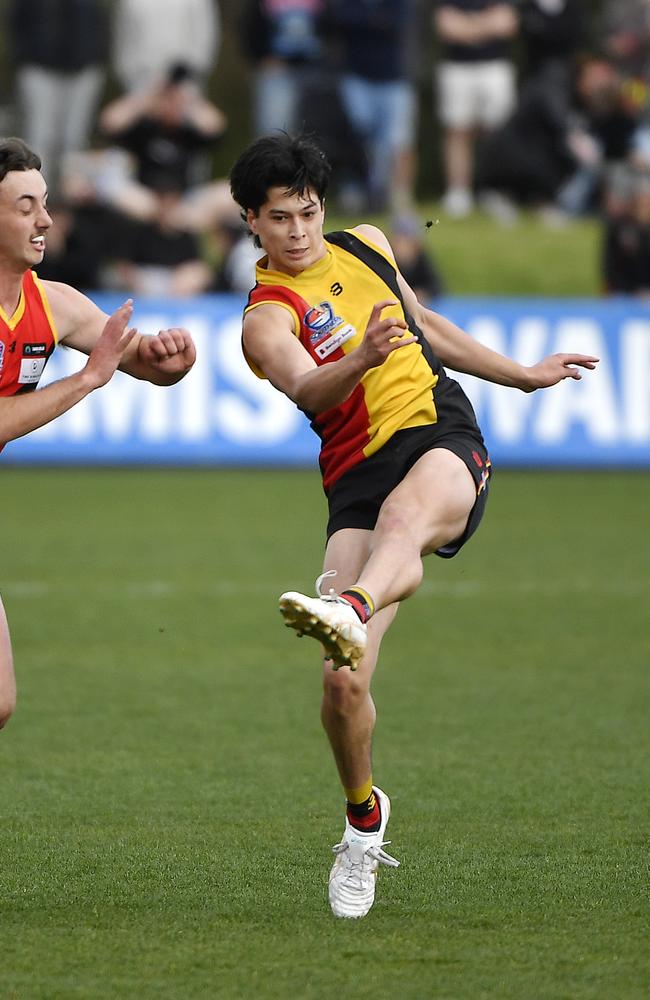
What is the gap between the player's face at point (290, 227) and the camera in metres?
5.47

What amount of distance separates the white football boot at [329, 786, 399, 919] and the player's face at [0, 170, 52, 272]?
2015mm

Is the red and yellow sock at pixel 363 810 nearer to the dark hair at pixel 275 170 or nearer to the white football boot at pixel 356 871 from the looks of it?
the white football boot at pixel 356 871

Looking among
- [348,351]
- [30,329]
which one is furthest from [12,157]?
[348,351]

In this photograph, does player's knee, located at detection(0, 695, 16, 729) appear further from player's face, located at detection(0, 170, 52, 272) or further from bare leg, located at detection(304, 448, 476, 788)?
player's face, located at detection(0, 170, 52, 272)

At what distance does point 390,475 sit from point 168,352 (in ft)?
2.73

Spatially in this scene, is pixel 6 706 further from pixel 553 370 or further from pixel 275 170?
pixel 553 370

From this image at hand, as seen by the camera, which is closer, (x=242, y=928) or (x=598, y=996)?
(x=598, y=996)

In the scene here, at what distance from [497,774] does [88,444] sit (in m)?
9.10

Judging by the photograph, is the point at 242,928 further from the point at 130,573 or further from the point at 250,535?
the point at 250,535

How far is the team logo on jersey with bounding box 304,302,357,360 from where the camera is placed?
5523 mm

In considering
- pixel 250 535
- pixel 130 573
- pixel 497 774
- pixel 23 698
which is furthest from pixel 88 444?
pixel 497 774

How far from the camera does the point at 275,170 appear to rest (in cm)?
545

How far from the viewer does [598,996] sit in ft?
13.9

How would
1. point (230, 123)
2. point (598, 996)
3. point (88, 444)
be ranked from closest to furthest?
point (598, 996)
point (88, 444)
point (230, 123)
